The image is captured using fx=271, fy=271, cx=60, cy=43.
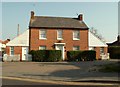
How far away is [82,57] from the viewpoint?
4041 cm

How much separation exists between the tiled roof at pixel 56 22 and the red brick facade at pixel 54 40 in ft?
2.65

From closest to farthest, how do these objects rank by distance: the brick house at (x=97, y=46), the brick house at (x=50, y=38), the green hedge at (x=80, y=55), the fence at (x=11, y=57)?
the fence at (x=11, y=57)
the green hedge at (x=80, y=55)
the brick house at (x=50, y=38)
the brick house at (x=97, y=46)

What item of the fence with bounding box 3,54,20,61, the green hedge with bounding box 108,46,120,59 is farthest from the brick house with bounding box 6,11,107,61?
the green hedge with bounding box 108,46,120,59

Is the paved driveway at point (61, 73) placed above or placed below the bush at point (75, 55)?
below

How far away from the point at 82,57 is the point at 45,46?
616cm

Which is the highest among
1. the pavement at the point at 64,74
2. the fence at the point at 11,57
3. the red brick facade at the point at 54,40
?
the red brick facade at the point at 54,40

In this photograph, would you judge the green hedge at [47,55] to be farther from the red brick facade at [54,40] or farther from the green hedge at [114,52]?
the green hedge at [114,52]

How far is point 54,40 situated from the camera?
42500mm

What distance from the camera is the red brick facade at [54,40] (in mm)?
41844

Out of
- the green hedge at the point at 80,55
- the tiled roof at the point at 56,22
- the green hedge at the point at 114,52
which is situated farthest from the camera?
the green hedge at the point at 114,52

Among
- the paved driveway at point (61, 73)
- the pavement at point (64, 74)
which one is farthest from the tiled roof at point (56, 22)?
the pavement at point (64, 74)

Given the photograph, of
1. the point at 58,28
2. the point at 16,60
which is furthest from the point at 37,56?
the point at 58,28

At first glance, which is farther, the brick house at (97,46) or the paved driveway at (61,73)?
the brick house at (97,46)

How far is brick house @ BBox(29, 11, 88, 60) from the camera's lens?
4194cm
